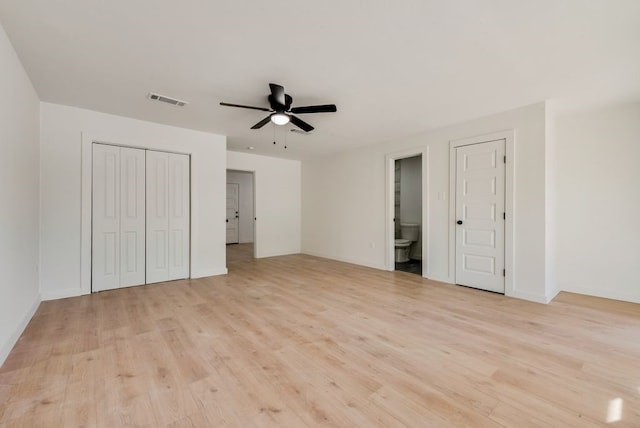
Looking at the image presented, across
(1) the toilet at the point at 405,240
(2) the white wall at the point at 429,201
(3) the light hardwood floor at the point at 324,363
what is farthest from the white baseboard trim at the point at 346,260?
(3) the light hardwood floor at the point at 324,363

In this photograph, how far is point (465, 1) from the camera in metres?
1.78

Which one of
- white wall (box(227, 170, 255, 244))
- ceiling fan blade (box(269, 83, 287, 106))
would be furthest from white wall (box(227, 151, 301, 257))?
ceiling fan blade (box(269, 83, 287, 106))

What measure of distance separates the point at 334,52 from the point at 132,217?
3696mm

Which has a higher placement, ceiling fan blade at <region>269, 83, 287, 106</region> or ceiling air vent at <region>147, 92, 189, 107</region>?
ceiling air vent at <region>147, 92, 189, 107</region>

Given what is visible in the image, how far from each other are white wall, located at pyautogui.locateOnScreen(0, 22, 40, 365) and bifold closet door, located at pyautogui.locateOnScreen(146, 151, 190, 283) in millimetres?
1257

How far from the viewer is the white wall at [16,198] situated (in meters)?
2.12

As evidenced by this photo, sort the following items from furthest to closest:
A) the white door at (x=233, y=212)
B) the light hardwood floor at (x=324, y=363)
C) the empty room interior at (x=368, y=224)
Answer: the white door at (x=233, y=212)
the empty room interior at (x=368, y=224)
the light hardwood floor at (x=324, y=363)

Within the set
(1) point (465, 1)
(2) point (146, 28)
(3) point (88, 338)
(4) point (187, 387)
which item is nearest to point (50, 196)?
(3) point (88, 338)

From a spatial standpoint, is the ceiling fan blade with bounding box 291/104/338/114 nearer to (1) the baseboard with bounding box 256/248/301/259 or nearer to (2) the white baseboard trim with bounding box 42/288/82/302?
(2) the white baseboard trim with bounding box 42/288/82/302

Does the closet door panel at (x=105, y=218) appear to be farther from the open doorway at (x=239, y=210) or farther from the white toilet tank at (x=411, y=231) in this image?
the white toilet tank at (x=411, y=231)

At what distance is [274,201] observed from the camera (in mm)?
6867

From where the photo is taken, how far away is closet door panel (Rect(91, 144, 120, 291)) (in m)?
3.81

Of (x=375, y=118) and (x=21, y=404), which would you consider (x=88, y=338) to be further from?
(x=375, y=118)

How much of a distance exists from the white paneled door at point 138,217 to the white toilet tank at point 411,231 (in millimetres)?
4523
